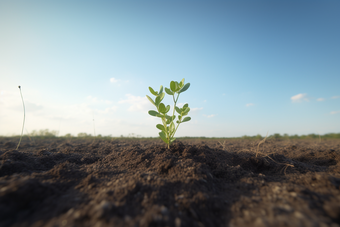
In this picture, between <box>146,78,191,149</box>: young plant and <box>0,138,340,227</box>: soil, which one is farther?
<box>146,78,191,149</box>: young plant

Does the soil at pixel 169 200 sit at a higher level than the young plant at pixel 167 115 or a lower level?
lower

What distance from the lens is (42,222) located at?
1091 millimetres

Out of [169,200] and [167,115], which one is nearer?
[169,200]

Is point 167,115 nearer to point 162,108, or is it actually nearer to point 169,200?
point 162,108

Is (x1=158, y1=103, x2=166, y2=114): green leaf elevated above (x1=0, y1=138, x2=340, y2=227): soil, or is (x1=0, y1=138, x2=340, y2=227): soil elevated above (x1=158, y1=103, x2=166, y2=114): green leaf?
(x1=158, y1=103, x2=166, y2=114): green leaf

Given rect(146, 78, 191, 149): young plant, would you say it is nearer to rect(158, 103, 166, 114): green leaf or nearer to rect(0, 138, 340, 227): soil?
rect(158, 103, 166, 114): green leaf

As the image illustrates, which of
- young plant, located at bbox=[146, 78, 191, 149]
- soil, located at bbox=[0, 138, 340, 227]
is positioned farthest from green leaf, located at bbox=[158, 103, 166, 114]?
soil, located at bbox=[0, 138, 340, 227]

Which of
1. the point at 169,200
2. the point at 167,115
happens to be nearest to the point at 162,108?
the point at 167,115

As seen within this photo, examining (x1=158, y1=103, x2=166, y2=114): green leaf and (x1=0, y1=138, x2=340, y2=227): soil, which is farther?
(x1=158, y1=103, x2=166, y2=114): green leaf

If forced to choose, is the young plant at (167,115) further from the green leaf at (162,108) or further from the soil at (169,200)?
the soil at (169,200)

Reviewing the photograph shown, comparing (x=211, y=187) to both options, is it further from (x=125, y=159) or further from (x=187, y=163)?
(x=125, y=159)

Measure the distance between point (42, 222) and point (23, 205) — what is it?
0.35 meters

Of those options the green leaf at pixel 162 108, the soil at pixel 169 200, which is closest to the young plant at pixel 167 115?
the green leaf at pixel 162 108

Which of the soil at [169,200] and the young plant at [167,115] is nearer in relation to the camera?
the soil at [169,200]
